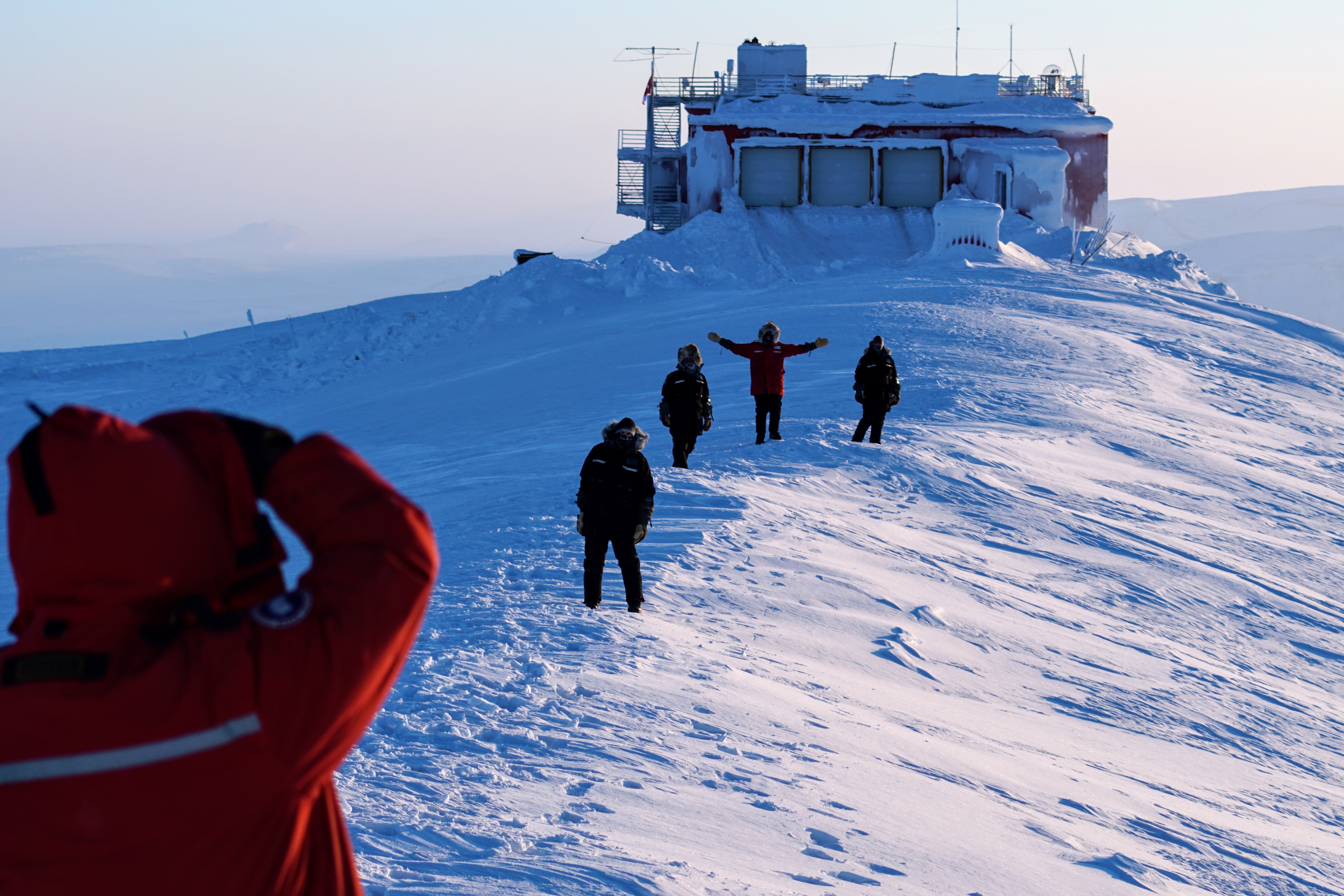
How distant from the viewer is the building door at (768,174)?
3906 centimetres

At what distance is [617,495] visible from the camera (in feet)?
26.2

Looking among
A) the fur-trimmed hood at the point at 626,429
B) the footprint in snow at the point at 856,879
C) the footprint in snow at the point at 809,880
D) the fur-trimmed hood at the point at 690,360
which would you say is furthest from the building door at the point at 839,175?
the footprint in snow at the point at 809,880

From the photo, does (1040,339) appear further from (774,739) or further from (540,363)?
(774,739)

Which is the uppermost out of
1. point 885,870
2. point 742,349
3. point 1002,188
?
point 1002,188

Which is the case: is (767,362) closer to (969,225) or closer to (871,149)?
(969,225)

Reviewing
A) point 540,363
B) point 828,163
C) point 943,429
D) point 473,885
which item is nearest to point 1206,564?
point 943,429

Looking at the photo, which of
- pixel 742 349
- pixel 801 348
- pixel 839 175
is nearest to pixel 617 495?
pixel 742 349

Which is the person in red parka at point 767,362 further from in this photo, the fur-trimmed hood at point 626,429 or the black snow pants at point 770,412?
the fur-trimmed hood at point 626,429

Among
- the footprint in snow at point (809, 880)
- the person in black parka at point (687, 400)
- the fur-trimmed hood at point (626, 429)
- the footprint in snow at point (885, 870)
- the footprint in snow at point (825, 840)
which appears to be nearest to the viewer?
the footprint in snow at point (809, 880)

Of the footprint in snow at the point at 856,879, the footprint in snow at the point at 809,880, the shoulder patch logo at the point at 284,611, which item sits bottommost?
the footprint in snow at the point at 856,879

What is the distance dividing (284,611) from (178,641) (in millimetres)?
154

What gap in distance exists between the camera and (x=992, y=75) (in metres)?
41.8

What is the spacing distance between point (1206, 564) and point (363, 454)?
1144 cm

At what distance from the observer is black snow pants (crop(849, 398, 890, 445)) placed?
1374 centimetres
